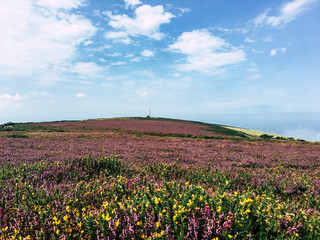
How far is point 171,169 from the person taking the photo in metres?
6.16

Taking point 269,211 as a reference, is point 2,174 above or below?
below

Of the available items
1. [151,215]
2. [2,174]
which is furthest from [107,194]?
[2,174]

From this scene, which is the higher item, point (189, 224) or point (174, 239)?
point (189, 224)

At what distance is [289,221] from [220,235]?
890mm

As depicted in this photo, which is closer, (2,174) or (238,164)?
(2,174)

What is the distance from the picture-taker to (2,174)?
493cm

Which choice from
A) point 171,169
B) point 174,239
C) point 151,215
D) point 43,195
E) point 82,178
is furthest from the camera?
point 171,169

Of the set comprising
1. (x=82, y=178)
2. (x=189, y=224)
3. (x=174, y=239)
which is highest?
(x=189, y=224)

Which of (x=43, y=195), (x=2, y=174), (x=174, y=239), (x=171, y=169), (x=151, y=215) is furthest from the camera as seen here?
(x=171, y=169)

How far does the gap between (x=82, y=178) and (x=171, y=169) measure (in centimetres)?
275

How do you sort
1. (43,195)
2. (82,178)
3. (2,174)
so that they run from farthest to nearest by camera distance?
(82,178)
(2,174)
(43,195)

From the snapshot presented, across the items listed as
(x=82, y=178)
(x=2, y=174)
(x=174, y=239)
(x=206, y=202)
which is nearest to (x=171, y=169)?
(x=82, y=178)

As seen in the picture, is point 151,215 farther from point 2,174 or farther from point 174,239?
point 2,174

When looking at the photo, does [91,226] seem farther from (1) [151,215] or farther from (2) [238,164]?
(2) [238,164]
